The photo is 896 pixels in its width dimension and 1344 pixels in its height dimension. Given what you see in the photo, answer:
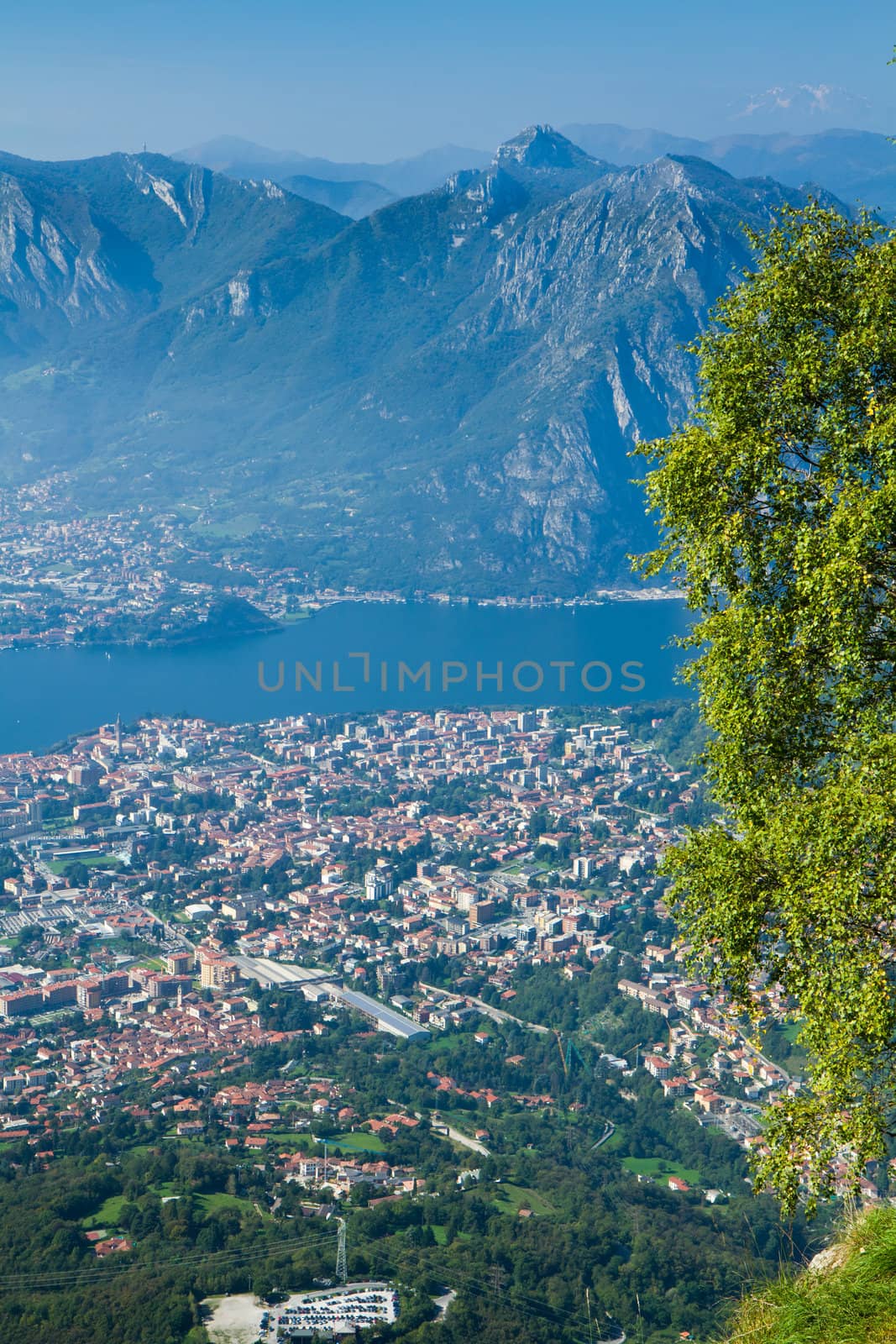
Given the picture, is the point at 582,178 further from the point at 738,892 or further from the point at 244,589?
the point at 738,892

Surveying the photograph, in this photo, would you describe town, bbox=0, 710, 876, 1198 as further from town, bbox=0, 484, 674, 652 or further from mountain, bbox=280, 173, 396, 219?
mountain, bbox=280, 173, 396, 219

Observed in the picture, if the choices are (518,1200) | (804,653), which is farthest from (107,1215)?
(804,653)

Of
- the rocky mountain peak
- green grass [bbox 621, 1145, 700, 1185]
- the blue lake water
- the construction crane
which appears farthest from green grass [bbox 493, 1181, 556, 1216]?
the rocky mountain peak

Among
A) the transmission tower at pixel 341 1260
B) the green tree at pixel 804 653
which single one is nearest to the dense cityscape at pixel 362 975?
the transmission tower at pixel 341 1260

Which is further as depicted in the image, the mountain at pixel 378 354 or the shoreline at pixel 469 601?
the mountain at pixel 378 354

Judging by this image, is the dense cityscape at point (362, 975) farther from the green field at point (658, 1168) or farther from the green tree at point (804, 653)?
the green tree at point (804, 653)

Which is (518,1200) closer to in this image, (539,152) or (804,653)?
(804,653)
